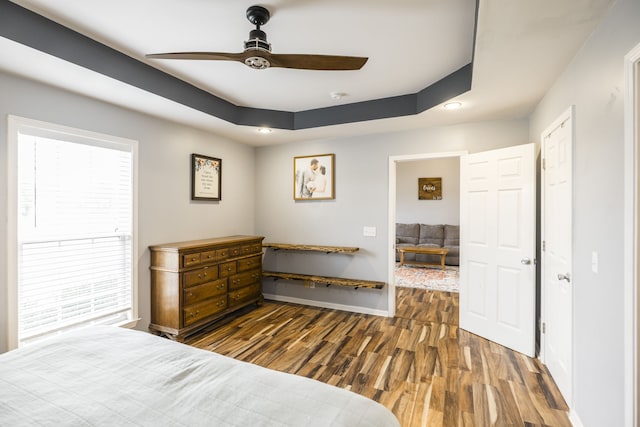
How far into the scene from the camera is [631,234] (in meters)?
1.31

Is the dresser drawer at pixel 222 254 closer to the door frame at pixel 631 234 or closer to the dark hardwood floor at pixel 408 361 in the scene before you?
the dark hardwood floor at pixel 408 361

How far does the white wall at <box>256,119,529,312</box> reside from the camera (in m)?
3.69

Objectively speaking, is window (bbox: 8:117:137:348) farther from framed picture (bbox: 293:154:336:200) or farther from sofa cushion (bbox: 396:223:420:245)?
sofa cushion (bbox: 396:223:420:245)

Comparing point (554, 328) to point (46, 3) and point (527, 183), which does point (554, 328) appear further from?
point (46, 3)

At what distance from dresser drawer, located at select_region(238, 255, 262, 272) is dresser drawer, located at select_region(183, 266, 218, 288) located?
420 mm

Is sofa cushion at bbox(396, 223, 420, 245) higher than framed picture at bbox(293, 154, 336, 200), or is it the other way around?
framed picture at bbox(293, 154, 336, 200)

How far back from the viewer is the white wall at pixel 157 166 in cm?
231

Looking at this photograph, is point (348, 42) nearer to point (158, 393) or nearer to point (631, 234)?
point (631, 234)

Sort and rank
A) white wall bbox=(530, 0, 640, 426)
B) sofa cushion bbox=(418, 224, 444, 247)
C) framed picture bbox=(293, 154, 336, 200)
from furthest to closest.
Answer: sofa cushion bbox=(418, 224, 444, 247), framed picture bbox=(293, 154, 336, 200), white wall bbox=(530, 0, 640, 426)

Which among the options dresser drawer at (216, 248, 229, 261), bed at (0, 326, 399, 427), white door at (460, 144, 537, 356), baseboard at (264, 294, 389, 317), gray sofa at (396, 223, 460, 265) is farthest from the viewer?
gray sofa at (396, 223, 460, 265)

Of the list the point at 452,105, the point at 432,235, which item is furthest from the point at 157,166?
the point at 432,235

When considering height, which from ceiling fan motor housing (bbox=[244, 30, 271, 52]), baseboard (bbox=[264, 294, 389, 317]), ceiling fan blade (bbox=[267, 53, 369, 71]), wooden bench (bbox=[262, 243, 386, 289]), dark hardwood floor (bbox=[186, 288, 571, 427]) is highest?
ceiling fan motor housing (bbox=[244, 30, 271, 52])

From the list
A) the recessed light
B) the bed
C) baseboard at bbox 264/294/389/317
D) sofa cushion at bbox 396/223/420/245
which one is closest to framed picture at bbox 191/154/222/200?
baseboard at bbox 264/294/389/317

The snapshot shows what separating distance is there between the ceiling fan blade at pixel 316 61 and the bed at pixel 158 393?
1670 millimetres
